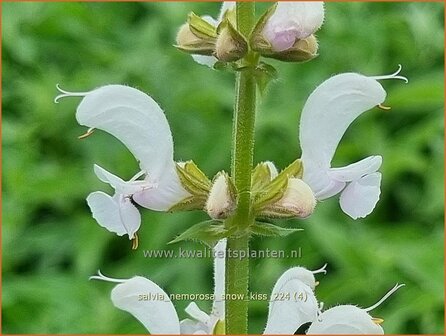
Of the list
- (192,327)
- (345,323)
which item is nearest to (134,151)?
(192,327)

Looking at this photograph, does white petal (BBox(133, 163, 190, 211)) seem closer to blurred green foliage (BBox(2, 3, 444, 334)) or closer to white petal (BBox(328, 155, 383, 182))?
white petal (BBox(328, 155, 383, 182))

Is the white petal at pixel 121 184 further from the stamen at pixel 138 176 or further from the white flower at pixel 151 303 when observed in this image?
the white flower at pixel 151 303

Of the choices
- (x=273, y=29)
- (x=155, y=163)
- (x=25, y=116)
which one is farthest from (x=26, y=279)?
(x=273, y=29)

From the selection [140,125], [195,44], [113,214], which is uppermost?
[195,44]

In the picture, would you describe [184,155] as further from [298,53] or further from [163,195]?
[298,53]

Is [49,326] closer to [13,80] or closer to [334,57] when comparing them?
[13,80]
